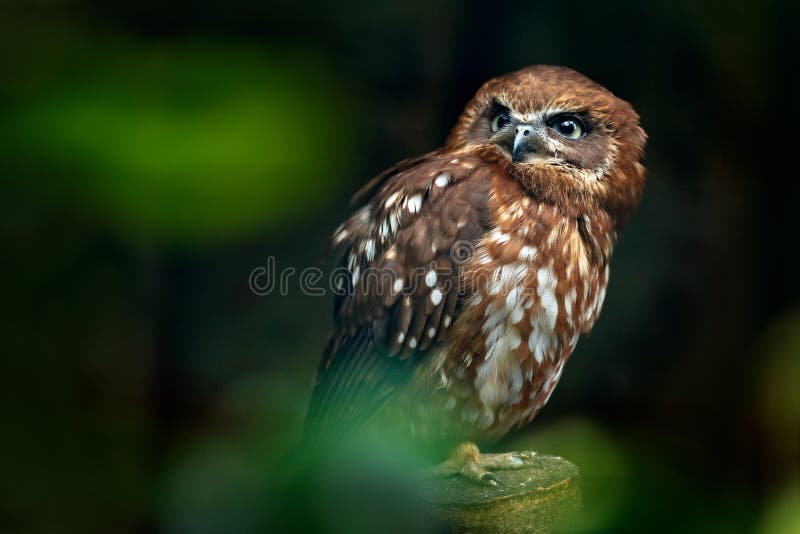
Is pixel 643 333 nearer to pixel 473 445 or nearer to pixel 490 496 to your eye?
pixel 473 445

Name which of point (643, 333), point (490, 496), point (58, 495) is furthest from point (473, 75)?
point (58, 495)

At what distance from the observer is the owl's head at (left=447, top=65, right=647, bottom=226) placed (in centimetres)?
149

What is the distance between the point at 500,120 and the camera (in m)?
1.57

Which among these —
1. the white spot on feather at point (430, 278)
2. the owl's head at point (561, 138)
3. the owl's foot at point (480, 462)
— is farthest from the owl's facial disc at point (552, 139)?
the owl's foot at point (480, 462)

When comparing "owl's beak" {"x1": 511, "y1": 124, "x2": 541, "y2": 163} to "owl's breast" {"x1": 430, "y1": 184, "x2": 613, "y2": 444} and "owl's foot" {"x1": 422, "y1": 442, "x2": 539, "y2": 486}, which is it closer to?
"owl's breast" {"x1": 430, "y1": 184, "x2": 613, "y2": 444}

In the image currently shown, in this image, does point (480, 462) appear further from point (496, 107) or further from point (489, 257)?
point (496, 107)

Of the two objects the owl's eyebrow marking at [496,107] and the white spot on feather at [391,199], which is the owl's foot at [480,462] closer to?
the white spot on feather at [391,199]

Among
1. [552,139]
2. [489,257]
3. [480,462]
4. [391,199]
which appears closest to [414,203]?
[391,199]

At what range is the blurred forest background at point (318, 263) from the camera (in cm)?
64

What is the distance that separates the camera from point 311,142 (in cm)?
61

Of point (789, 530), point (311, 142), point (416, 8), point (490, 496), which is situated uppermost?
point (416, 8)

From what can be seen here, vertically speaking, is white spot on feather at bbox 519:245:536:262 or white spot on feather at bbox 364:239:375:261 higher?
white spot on feather at bbox 519:245:536:262

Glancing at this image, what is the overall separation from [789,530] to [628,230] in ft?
5.21

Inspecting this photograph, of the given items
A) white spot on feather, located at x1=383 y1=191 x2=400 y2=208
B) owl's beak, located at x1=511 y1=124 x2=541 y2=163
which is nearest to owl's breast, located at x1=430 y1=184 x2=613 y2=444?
owl's beak, located at x1=511 y1=124 x2=541 y2=163
